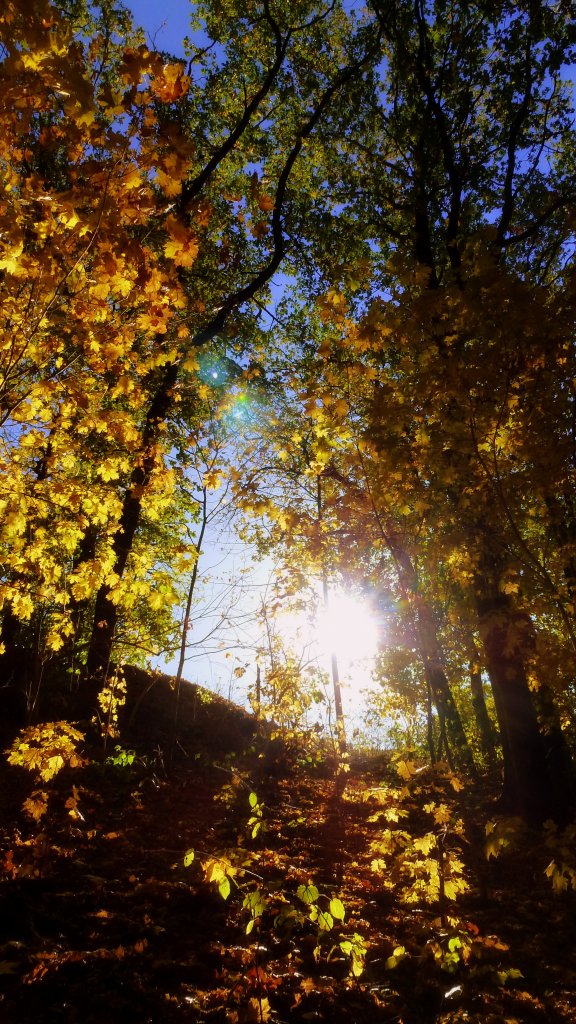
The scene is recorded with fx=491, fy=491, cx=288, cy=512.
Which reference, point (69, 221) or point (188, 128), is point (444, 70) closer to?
point (188, 128)

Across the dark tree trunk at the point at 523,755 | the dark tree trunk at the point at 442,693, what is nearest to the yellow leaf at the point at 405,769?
the dark tree trunk at the point at 442,693

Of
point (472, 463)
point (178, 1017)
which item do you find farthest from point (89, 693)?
point (472, 463)

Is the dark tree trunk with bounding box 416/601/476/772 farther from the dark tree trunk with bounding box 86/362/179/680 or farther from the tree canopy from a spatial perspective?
the dark tree trunk with bounding box 86/362/179/680

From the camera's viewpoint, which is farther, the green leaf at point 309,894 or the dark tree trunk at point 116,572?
the dark tree trunk at point 116,572

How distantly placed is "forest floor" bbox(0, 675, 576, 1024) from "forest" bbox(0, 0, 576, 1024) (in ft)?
0.10

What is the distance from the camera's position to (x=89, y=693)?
8.21m

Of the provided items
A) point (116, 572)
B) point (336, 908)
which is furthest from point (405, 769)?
point (116, 572)

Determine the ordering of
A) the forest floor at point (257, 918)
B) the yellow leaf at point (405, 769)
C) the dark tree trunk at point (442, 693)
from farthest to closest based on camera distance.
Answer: the dark tree trunk at point (442, 693)
the yellow leaf at point (405, 769)
the forest floor at point (257, 918)

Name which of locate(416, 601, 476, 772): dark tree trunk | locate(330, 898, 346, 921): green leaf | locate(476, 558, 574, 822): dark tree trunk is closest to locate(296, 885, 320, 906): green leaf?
locate(330, 898, 346, 921): green leaf

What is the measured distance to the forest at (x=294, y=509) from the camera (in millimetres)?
3027

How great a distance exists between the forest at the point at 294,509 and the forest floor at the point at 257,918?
0.10ft

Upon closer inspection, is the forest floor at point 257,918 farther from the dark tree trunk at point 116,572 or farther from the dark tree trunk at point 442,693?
the dark tree trunk at point 116,572

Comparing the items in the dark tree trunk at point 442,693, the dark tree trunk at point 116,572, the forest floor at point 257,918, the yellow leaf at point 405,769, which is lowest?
the forest floor at point 257,918

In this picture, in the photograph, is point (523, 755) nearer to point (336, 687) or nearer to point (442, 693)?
point (442, 693)
